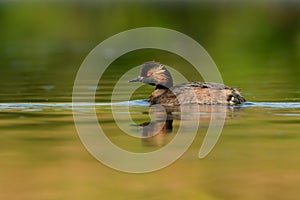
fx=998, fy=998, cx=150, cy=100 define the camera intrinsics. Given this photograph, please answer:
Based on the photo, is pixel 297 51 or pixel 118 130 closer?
pixel 118 130

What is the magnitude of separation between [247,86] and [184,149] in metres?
6.36

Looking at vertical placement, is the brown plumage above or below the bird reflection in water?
above

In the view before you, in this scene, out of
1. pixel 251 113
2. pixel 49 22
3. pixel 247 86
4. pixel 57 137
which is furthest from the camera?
pixel 49 22

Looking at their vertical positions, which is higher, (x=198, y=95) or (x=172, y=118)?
(x=198, y=95)

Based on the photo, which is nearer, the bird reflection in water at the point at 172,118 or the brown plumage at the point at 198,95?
the bird reflection in water at the point at 172,118

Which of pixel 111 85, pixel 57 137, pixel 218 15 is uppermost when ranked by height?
pixel 218 15

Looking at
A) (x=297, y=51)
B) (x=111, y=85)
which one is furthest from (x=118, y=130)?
(x=297, y=51)

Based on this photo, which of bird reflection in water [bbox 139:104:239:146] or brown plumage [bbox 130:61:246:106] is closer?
bird reflection in water [bbox 139:104:239:146]

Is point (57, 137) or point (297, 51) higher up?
point (297, 51)

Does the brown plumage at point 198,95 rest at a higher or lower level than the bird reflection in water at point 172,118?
higher

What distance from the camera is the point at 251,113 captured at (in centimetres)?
1255

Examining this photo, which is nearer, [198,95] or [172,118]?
[172,118]

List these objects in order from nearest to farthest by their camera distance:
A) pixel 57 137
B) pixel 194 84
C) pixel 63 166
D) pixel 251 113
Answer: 1. pixel 63 166
2. pixel 57 137
3. pixel 251 113
4. pixel 194 84

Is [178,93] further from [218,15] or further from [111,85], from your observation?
[218,15]
